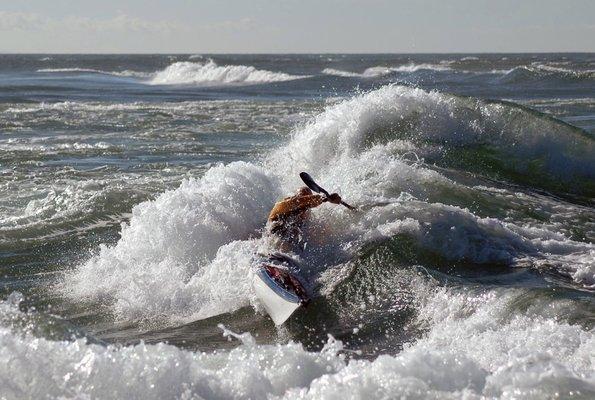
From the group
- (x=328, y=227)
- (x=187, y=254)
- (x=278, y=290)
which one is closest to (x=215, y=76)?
(x=187, y=254)

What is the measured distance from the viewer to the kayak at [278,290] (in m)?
7.57

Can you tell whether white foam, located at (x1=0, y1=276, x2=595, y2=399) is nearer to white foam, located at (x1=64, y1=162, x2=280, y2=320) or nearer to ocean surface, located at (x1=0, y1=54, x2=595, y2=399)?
ocean surface, located at (x1=0, y1=54, x2=595, y2=399)

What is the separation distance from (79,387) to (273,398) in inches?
43.1

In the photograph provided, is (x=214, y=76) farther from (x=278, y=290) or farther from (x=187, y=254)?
(x=278, y=290)

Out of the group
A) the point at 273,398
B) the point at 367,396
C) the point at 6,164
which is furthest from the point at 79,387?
the point at 6,164

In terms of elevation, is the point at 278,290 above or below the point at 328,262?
above

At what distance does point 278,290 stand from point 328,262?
1.14 metres

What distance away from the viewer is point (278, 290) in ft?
25.3

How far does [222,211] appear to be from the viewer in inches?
395

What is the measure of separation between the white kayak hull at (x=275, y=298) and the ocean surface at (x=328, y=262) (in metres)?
0.10

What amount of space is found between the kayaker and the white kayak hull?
938 mm

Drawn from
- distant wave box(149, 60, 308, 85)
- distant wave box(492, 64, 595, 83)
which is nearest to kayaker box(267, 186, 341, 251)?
distant wave box(492, 64, 595, 83)

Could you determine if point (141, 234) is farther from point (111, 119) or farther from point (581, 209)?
point (111, 119)

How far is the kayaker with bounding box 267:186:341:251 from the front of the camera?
350 inches
